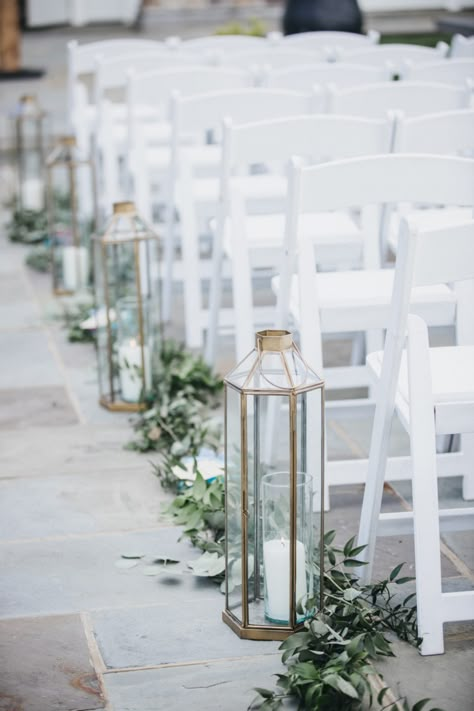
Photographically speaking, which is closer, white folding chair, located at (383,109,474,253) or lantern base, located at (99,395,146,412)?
white folding chair, located at (383,109,474,253)

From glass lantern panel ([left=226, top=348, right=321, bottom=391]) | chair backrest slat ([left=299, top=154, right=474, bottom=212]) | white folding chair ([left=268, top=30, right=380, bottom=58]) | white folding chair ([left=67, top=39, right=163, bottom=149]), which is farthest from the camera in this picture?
white folding chair ([left=268, top=30, right=380, bottom=58])

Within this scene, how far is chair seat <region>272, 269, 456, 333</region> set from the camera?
2898mm

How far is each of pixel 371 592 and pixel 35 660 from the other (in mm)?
709

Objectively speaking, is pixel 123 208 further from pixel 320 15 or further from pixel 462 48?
pixel 320 15

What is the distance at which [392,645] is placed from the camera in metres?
2.27

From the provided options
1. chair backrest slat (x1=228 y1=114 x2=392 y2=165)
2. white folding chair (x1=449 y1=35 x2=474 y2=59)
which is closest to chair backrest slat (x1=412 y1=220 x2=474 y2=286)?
chair backrest slat (x1=228 y1=114 x2=392 y2=165)

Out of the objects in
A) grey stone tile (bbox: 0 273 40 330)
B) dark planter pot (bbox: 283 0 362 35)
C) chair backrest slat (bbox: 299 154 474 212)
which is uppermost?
dark planter pot (bbox: 283 0 362 35)

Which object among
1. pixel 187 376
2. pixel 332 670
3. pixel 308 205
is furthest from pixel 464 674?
pixel 187 376

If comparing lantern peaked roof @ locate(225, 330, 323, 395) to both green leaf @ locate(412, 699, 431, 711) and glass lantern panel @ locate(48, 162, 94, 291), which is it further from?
glass lantern panel @ locate(48, 162, 94, 291)

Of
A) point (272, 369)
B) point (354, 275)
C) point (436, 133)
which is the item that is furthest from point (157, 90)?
point (272, 369)

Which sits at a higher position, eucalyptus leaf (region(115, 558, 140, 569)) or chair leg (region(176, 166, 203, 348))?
chair leg (region(176, 166, 203, 348))

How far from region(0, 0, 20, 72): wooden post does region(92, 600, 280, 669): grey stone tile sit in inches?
460

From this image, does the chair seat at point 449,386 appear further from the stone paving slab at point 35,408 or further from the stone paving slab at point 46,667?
the stone paving slab at point 35,408

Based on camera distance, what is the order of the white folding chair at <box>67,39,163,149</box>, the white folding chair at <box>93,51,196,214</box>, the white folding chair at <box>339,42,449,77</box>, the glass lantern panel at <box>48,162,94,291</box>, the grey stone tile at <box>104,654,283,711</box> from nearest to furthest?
the grey stone tile at <box>104,654,283,711</box> < the glass lantern panel at <box>48,162,94,291</box> < the white folding chair at <box>93,51,196,214</box> < the white folding chair at <box>339,42,449,77</box> < the white folding chair at <box>67,39,163,149</box>
